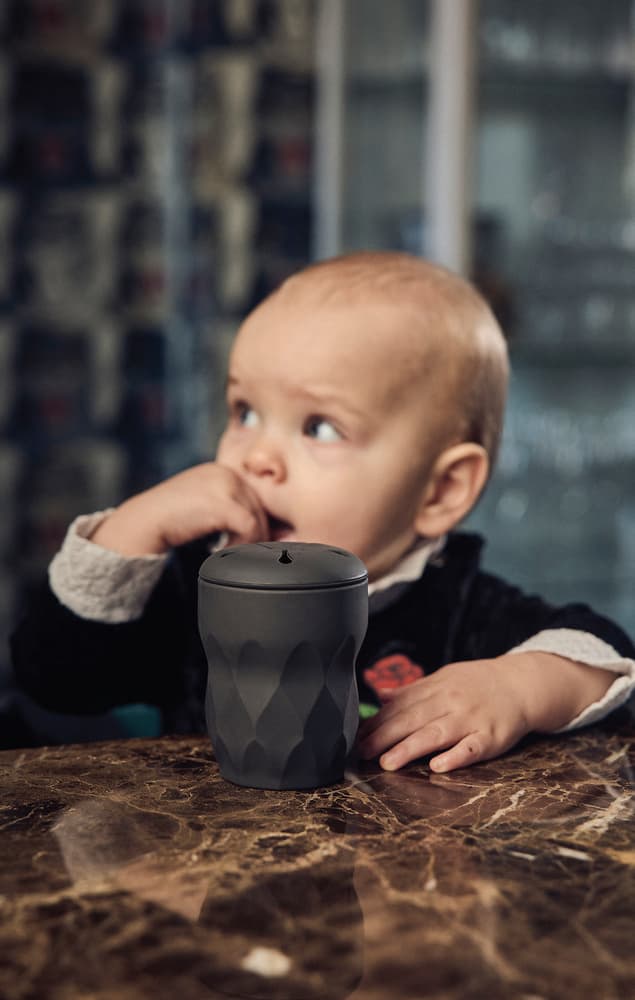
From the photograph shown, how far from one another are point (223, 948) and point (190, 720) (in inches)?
27.6

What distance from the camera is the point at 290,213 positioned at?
3707 mm

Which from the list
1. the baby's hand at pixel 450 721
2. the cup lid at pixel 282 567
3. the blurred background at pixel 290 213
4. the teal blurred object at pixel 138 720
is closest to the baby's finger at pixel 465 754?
the baby's hand at pixel 450 721

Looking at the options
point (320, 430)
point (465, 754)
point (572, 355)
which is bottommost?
point (572, 355)

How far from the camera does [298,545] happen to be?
72cm

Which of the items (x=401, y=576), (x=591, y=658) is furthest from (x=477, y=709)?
Result: (x=401, y=576)

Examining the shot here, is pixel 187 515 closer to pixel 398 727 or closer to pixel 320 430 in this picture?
pixel 320 430

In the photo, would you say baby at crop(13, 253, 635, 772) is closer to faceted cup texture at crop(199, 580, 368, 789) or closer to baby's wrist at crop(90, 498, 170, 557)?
baby's wrist at crop(90, 498, 170, 557)

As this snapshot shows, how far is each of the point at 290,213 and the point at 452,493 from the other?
2713mm

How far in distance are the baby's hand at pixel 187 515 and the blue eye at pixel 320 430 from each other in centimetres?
8

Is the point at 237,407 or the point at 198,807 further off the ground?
the point at 237,407

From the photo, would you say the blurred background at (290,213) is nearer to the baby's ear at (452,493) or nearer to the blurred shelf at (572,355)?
the blurred shelf at (572,355)

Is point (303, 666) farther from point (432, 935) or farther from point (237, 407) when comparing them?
point (237, 407)

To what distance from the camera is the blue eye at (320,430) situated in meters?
1.07

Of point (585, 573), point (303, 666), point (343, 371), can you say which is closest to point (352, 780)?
point (303, 666)
